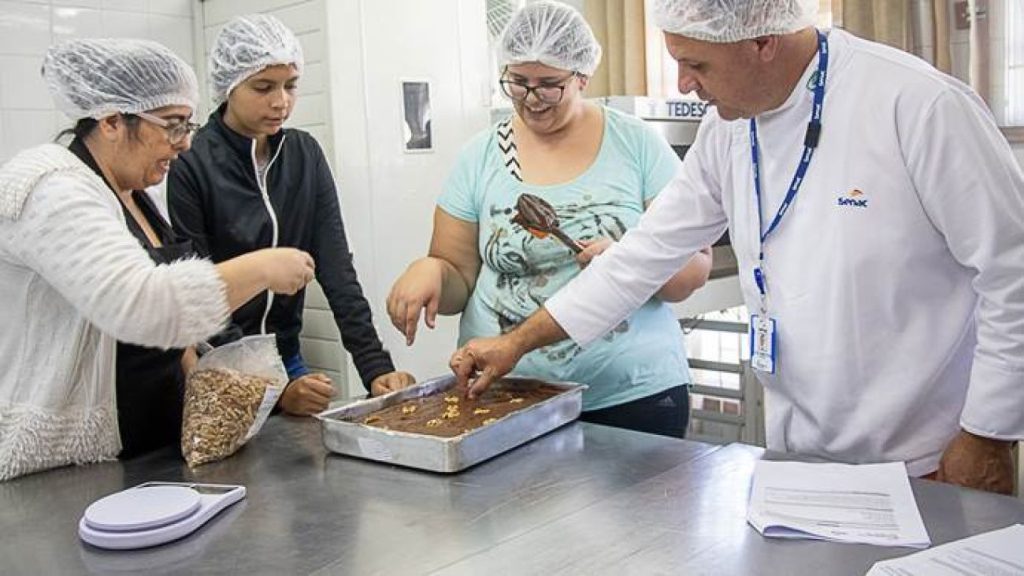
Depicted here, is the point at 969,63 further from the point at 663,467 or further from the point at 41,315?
the point at 41,315

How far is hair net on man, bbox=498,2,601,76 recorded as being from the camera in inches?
65.9

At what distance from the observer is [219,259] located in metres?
1.96

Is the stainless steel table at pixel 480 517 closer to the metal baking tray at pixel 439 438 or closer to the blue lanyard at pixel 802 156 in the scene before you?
the metal baking tray at pixel 439 438

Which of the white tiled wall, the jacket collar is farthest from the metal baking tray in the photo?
the white tiled wall

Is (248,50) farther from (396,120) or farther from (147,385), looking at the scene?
(147,385)

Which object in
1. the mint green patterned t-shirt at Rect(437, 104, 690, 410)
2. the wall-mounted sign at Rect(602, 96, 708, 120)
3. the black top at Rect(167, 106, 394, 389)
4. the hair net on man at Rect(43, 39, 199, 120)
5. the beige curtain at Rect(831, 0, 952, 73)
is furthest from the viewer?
the beige curtain at Rect(831, 0, 952, 73)

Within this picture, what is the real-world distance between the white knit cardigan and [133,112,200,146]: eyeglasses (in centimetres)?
15

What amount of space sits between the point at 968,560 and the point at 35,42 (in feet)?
8.14

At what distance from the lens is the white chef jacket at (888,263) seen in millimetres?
1153

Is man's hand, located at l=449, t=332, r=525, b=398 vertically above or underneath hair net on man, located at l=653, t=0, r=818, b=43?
underneath

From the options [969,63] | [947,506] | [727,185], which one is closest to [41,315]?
[727,185]

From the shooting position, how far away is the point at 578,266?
1.66m

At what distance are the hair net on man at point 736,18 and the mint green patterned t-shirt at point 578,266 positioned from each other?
40cm

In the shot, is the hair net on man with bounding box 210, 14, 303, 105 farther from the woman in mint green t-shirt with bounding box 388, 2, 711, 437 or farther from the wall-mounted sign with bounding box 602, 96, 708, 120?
the wall-mounted sign with bounding box 602, 96, 708, 120
